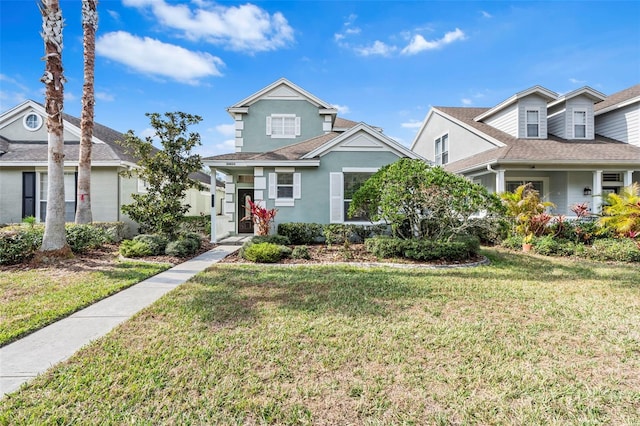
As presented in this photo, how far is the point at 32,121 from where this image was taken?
1484 centimetres

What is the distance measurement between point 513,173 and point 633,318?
1255 cm

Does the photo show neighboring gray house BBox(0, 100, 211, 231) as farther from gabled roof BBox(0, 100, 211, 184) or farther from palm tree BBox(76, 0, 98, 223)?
palm tree BBox(76, 0, 98, 223)

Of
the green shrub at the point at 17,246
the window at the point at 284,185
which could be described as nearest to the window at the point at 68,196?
the green shrub at the point at 17,246

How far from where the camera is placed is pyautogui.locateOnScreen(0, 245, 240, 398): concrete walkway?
10.2 feet

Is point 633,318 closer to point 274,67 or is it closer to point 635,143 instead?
point 635,143

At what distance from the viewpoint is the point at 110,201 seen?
13.6 metres

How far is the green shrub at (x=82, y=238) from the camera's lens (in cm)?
931

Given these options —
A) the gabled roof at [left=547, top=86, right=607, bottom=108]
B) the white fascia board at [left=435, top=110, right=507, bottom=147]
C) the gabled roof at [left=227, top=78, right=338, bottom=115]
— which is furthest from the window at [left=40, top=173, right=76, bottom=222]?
the gabled roof at [left=547, top=86, right=607, bottom=108]

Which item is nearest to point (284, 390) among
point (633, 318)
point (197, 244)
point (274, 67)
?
point (633, 318)

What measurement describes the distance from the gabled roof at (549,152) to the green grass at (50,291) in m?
14.3

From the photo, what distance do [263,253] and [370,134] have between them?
6715mm

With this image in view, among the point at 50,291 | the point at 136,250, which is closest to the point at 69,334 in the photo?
the point at 50,291

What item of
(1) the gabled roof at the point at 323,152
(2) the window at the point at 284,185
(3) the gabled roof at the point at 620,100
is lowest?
(2) the window at the point at 284,185

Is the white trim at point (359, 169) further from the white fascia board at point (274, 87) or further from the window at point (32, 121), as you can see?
the window at point (32, 121)
